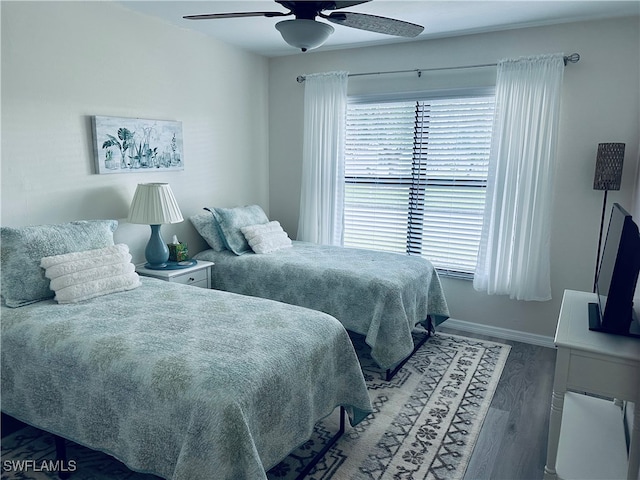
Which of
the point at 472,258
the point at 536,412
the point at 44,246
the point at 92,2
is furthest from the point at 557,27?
the point at 44,246

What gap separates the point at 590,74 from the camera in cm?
328

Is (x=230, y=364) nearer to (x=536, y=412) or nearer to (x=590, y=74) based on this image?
(x=536, y=412)

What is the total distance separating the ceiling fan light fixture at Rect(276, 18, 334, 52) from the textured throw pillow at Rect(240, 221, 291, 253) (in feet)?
6.33

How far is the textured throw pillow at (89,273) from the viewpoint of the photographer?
2.41m

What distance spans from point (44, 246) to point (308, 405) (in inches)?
68.1

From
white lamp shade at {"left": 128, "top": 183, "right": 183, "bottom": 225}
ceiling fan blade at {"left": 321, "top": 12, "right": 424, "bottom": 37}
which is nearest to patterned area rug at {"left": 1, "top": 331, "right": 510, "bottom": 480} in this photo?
white lamp shade at {"left": 128, "top": 183, "right": 183, "bottom": 225}

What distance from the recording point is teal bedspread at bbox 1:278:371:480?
157 centimetres

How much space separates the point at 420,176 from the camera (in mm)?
4020

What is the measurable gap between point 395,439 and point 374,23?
2169mm

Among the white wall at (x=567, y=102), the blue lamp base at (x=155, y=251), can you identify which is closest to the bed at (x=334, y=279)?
the blue lamp base at (x=155, y=251)

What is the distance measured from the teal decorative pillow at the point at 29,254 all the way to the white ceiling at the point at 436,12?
1686mm

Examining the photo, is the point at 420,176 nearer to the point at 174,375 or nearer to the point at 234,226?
the point at 234,226

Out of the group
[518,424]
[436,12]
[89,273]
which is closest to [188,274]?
[89,273]

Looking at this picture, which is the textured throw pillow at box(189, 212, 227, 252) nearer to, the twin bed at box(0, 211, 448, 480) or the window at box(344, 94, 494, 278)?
the twin bed at box(0, 211, 448, 480)
